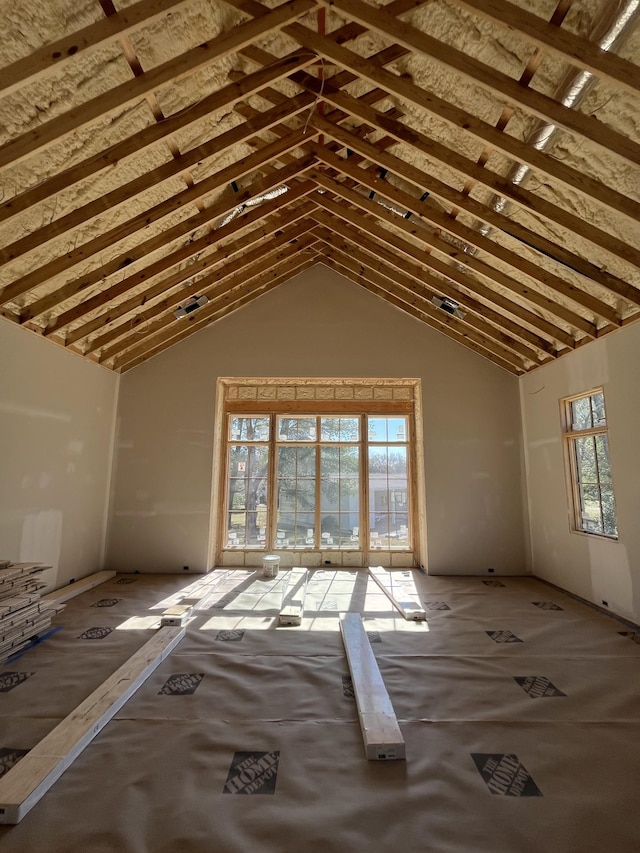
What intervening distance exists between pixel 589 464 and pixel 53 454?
6.65 meters

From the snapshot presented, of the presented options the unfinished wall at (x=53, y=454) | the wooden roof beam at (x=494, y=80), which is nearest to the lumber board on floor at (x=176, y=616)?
the unfinished wall at (x=53, y=454)

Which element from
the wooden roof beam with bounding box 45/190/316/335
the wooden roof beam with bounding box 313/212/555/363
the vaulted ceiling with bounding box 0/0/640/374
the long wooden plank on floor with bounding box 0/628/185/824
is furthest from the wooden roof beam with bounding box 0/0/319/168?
the long wooden plank on floor with bounding box 0/628/185/824

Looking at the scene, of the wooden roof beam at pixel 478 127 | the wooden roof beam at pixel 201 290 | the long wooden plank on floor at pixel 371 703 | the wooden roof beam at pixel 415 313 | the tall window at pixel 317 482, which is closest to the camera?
the long wooden plank on floor at pixel 371 703

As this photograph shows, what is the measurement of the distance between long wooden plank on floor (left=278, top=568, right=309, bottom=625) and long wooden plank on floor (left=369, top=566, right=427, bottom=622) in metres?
1.04

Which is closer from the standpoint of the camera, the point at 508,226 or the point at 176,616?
the point at 508,226

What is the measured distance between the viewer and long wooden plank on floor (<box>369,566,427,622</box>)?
4.10m

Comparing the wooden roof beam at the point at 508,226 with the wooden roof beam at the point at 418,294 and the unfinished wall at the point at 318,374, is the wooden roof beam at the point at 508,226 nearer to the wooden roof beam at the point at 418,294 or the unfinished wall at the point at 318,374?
the wooden roof beam at the point at 418,294

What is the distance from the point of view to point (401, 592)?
500 centimetres

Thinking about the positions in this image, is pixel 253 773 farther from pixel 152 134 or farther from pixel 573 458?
pixel 573 458

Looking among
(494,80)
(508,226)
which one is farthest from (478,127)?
(508,226)

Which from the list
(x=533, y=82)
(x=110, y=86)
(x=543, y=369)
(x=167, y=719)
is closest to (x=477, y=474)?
(x=543, y=369)

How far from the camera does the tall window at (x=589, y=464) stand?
4.52 meters

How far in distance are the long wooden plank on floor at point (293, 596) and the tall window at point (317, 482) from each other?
781 mm

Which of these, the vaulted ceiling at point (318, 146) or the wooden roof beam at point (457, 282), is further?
the wooden roof beam at point (457, 282)
